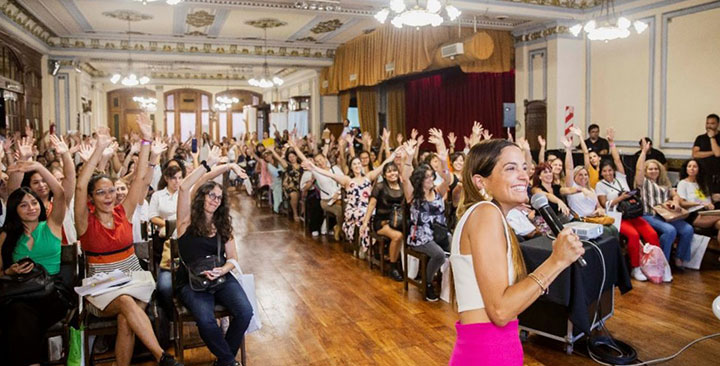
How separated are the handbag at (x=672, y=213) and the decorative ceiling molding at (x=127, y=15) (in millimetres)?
8463

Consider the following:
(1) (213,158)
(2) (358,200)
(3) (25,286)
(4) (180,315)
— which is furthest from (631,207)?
(3) (25,286)

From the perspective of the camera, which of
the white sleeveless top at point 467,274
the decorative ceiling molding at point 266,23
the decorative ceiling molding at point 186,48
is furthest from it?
the decorative ceiling molding at point 186,48

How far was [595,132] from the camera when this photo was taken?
26.3ft

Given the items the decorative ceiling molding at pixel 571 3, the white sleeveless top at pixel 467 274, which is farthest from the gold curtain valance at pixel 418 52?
the white sleeveless top at pixel 467 274

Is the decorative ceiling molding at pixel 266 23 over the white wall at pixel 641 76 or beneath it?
over

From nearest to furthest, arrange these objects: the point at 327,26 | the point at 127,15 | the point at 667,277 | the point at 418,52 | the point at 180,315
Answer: the point at 180,315 < the point at 667,277 < the point at 418,52 < the point at 127,15 < the point at 327,26

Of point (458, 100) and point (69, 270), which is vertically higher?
point (458, 100)

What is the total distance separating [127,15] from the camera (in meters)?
9.83

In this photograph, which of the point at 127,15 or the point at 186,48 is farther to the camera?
the point at 186,48

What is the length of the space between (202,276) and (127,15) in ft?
26.3

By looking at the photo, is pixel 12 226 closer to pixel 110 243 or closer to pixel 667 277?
pixel 110 243

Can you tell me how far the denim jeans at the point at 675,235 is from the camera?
5461mm

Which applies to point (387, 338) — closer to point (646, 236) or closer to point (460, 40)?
point (646, 236)

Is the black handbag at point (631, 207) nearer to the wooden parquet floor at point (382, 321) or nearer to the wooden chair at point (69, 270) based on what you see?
the wooden parquet floor at point (382, 321)
